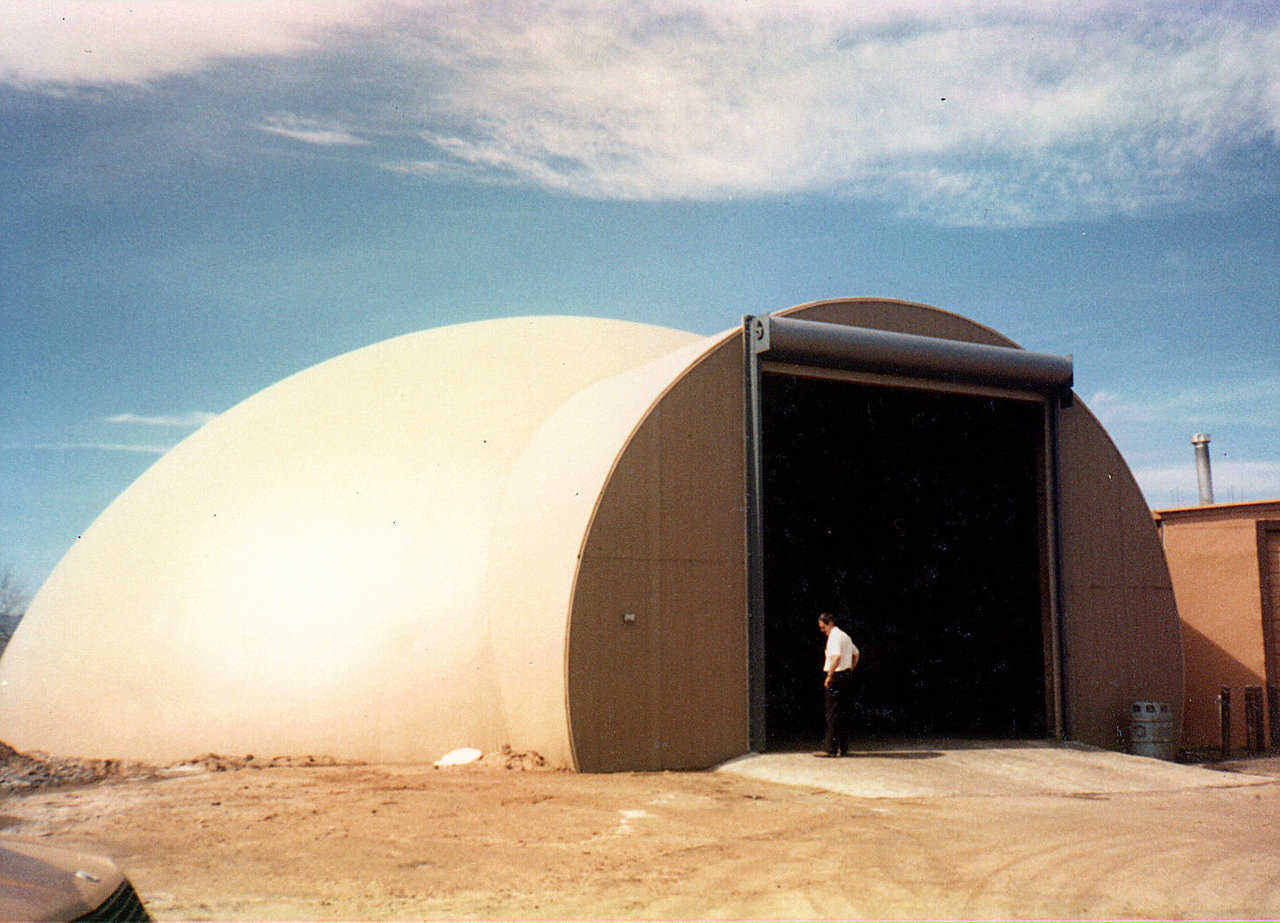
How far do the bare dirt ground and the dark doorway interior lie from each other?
406cm

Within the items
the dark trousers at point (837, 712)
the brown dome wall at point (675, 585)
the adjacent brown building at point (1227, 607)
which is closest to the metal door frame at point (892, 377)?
the brown dome wall at point (675, 585)

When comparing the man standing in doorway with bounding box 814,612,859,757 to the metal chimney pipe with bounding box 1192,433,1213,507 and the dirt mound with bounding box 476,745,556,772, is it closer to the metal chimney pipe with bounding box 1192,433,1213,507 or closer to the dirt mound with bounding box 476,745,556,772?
the dirt mound with bounding box 476,745,556,772

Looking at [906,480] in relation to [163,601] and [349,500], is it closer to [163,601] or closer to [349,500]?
[349,500]

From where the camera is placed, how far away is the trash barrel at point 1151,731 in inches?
557

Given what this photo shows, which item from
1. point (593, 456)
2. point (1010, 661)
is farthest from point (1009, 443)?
point (593, 456)

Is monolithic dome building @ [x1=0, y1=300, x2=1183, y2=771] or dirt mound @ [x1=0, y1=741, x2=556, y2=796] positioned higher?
monolithic dome building @ [x1=0, y1=300, x2=1183, y2=771]

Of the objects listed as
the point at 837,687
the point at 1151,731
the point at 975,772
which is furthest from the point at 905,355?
the point at 1151,731

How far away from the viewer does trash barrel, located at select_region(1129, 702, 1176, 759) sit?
14.1 m

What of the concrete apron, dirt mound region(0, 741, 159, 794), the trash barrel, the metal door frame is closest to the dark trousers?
the concrete apron

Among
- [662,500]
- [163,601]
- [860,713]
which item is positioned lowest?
[860,713]

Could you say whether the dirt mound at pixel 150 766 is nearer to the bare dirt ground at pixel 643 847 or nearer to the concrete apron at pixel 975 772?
the bare dirt ground at pixel 643 847

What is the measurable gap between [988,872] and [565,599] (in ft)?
17.3

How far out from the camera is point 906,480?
16719mm

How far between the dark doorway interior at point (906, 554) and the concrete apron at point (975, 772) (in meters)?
1.51
